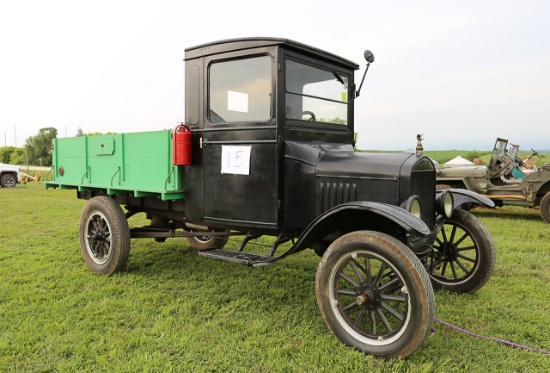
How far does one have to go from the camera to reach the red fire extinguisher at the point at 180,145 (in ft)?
12.9

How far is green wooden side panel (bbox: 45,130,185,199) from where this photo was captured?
417cm

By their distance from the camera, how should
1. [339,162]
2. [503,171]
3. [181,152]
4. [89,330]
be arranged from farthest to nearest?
[503,171] < [181,152] < [339,162] < [89,330]

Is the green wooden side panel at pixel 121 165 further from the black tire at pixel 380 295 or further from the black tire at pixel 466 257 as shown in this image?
the black tire at pixel 466 257

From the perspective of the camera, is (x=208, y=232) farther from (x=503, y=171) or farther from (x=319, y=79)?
(x=503, y=171)

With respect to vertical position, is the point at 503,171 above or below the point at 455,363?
above

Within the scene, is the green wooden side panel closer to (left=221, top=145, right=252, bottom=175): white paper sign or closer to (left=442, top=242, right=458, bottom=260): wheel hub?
(left=221, top=145, right=252, bottom=175): white paper sign

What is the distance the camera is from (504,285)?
13.9ft

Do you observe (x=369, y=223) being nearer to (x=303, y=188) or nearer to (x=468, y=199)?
(x=303, y=188)

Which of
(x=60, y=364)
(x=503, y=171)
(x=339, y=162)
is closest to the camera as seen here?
(x=60, y=364)

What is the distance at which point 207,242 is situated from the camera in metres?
5.76

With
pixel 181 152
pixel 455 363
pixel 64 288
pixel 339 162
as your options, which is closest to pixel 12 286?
pixel 64 288

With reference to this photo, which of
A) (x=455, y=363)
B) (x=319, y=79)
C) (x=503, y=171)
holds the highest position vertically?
(x=319, y=79)

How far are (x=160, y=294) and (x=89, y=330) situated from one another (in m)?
0.85

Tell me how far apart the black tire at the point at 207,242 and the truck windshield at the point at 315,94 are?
2223mm
